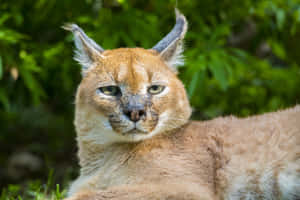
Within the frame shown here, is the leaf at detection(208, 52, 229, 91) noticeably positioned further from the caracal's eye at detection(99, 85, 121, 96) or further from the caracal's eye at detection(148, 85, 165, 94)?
the caracal's eye at detection(99, 85, 121, 96)

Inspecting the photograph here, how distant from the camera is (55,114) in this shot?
9.21 m

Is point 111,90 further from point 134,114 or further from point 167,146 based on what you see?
point 167,146

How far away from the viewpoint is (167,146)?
464cm

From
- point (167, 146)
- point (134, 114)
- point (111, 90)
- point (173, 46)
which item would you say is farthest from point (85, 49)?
point (167, 146)

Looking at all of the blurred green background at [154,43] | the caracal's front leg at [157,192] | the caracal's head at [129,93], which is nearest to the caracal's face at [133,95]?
the caracal's head at [129,93]

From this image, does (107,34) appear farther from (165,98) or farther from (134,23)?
(165,98)

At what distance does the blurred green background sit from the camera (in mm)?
6711

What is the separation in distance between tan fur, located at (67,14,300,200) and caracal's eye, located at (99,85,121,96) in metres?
0.04

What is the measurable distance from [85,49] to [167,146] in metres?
1.46

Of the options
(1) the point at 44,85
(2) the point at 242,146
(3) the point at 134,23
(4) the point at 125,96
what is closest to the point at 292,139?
(2) the point at 242,146

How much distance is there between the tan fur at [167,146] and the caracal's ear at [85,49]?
70 millimetres

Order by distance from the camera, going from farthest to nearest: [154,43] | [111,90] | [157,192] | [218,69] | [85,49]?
1. [154,43]
2. [218,69]
3. [85,49]
4. [111,90]
5. [157,192]

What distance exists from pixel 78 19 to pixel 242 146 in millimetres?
3496

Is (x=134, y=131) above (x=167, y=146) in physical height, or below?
above
